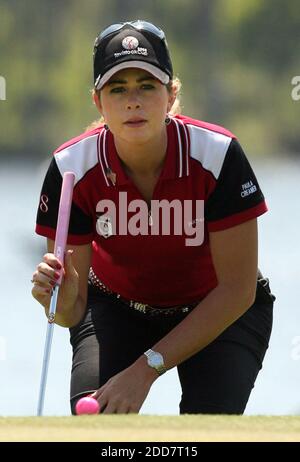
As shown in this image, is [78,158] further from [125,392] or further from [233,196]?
[125,392]

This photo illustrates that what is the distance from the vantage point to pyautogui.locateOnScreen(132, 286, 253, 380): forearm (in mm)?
4516

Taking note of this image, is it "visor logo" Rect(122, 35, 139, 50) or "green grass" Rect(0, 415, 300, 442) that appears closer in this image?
"green grass" Rect(0, 415, 300, 442)

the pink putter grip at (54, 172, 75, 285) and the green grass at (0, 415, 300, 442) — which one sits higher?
the pink putter grip at (54, 172, 75, 285)

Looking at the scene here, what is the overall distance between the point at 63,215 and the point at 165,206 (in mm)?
319

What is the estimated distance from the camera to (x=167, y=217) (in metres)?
4.59

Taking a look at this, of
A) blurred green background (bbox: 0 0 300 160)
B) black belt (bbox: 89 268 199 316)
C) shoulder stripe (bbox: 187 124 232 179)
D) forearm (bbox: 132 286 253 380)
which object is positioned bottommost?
forearm (bbox: 132 286 253 380)

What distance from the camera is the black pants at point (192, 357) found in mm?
4672

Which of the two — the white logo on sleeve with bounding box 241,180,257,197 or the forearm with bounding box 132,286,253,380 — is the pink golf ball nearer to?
the forearm with bounding box 132,286,253,380

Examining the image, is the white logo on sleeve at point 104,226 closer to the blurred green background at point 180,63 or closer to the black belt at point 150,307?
the black belt at point 150,307

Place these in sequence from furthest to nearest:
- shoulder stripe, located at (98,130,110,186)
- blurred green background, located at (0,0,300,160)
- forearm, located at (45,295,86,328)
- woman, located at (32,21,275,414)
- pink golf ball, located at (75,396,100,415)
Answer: blurred green background, located at (0,0,300,160) → forearm, located at (45,295,86,328) → shoulder stripe, located at (98,130,110,186) → woman, located at (32,21,275,414) → pink golf ball, located at (75,396,100,415)

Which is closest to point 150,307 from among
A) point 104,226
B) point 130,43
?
point 104,226

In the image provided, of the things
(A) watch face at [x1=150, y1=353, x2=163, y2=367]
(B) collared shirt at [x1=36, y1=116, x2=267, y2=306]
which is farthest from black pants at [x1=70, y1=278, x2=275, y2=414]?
(A) watch face at [x1=150, y1=353, x2=163, y2=367]

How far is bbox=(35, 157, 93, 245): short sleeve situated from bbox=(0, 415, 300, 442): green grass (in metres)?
0.98

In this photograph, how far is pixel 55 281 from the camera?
4465 millimetres
